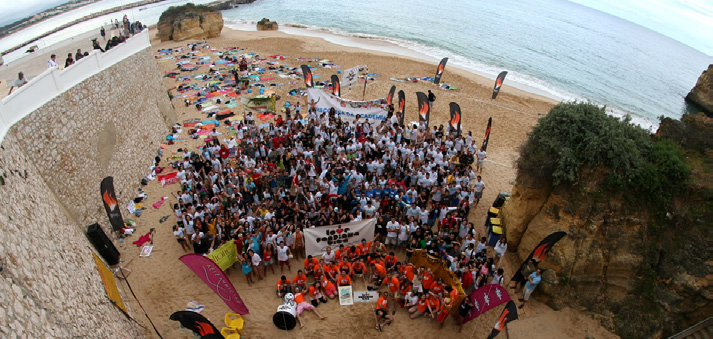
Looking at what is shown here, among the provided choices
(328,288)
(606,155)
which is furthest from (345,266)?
(606,155)

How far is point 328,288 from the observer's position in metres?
10.6

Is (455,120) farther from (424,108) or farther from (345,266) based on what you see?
(345,266)

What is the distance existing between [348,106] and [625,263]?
12.9 m

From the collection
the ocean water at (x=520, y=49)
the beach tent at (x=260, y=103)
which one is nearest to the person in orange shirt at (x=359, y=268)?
the beach tent at (x=260, y=103)

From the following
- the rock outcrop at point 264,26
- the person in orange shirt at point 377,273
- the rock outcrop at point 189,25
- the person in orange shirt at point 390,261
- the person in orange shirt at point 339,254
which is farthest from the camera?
the rock outcrop at point 264,26

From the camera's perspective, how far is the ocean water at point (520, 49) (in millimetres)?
39812

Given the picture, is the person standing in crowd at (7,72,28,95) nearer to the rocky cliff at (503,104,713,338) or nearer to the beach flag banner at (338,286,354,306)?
the beach flag banner at (338,286,354,306)

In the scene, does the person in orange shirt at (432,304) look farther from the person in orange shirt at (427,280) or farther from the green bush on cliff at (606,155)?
the green bush on cliff at (606,155)

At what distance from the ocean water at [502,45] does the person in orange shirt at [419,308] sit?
25.5m

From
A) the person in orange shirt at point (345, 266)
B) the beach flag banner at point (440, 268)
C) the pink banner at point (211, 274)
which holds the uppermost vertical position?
the pink banner at point (211, 274)

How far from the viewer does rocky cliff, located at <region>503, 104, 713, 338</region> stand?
31.6 ft

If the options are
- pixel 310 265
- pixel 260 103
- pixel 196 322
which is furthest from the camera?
pixel 260 103

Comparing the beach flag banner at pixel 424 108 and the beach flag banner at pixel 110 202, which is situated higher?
the beach flag banner at pixel 424 108

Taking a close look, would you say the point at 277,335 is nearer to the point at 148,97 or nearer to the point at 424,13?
the point at 148,97
